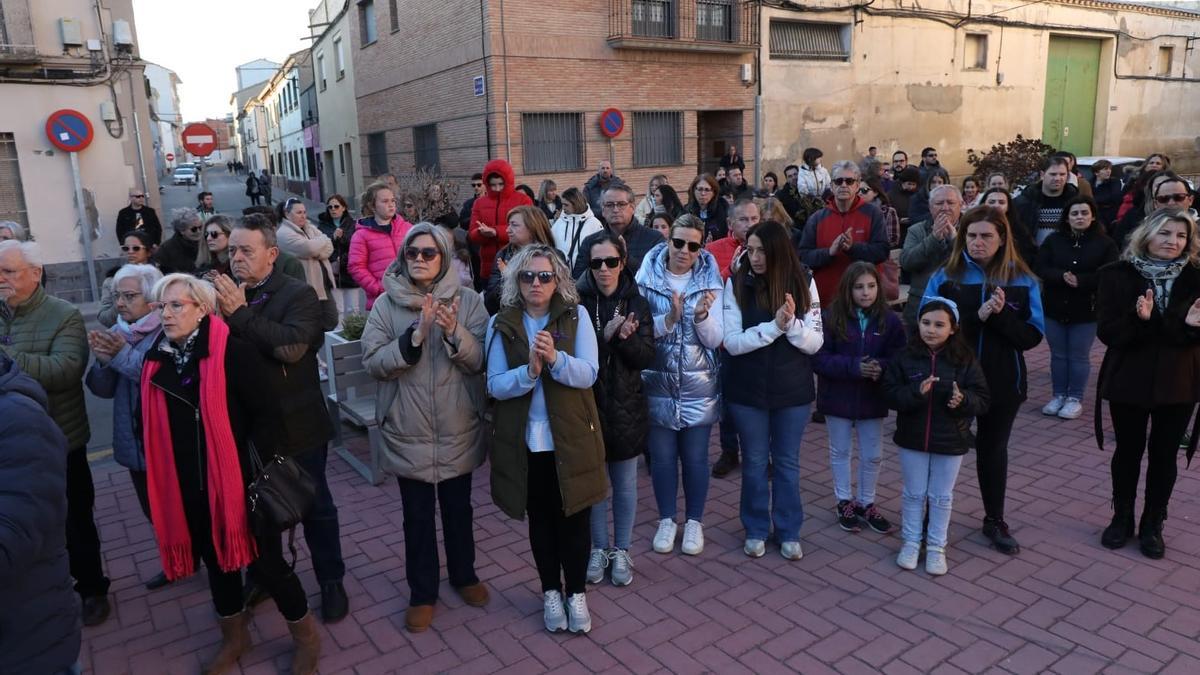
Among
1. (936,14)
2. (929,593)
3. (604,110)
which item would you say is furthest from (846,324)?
(936,14)

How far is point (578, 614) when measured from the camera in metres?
3.65

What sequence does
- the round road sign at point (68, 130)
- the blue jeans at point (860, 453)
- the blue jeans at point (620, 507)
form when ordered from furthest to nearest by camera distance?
the round road sign at point (68, 130) < the blue jeans at point (860, 453) < the blue jeans at point (620, 507)

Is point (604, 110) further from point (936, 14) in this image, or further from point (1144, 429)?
point (1144, 429)

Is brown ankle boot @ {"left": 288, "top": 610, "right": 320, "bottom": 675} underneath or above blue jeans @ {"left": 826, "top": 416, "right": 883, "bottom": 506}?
underneath

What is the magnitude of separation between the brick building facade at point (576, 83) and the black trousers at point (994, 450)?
1263 cm

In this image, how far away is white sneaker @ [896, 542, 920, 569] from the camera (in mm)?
4168

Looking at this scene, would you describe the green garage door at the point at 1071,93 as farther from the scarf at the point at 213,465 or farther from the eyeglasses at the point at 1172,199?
the scarf at the point at 213,465

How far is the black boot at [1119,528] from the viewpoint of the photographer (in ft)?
14.2

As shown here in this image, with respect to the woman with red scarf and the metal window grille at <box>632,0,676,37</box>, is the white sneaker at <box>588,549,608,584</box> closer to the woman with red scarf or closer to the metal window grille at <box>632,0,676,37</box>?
the woman with red scarf

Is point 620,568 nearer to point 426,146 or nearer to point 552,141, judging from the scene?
point 552,141

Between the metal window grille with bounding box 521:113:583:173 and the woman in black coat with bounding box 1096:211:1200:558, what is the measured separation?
510 inches

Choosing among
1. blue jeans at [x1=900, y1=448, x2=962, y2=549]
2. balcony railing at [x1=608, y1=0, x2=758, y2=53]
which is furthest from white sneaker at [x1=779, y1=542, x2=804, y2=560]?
balcony railing at [x1=608, y1=0, x2=758, y2=53]

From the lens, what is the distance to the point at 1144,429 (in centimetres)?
429

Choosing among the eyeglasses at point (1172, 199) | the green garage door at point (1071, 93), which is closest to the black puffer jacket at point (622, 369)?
the eyeglasses at point (1172, 199)
